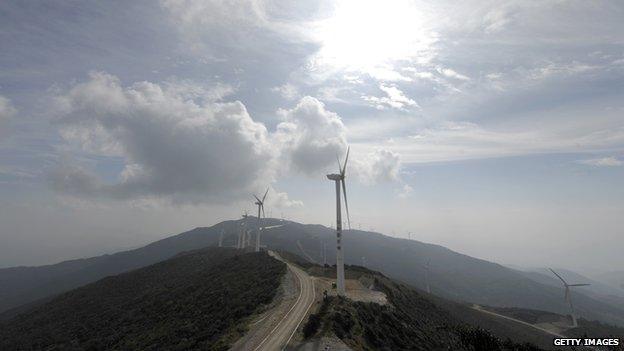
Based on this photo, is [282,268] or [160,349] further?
[282,268]

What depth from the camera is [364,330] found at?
5394 cm

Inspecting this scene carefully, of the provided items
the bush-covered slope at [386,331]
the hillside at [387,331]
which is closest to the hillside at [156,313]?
the hillside at [387,331]

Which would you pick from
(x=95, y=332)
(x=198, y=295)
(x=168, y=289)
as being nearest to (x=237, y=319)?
(x=198, y=295)

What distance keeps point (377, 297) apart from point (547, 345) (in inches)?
2657

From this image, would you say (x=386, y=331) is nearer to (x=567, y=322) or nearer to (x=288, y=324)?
(x=288, y=324)

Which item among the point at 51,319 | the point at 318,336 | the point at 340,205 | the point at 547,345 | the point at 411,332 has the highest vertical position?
the point at 340,205

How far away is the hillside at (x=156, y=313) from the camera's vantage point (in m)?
62.5

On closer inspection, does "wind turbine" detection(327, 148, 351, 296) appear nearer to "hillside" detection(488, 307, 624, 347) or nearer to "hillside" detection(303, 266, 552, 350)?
"hillside" detection(303, 266, 552, 350)

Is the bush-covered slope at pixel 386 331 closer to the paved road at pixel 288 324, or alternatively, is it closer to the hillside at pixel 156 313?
the paved road at pixel 288 324

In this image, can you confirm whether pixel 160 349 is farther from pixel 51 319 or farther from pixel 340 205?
pixel 51 319

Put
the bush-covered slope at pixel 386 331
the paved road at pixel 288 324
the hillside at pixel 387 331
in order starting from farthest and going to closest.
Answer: the bush-covered slope at pixel 386 331 < the hillside at pixel 387 331 < the paved road at pixel 288 324

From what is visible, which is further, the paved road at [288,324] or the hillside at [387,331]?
the hillside at [387,331]

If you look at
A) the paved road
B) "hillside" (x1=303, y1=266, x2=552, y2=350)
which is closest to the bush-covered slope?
"hillside" (x1=303, y1=266, x2=552, y2=350)

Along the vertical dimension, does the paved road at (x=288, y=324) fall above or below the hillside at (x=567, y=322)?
above
